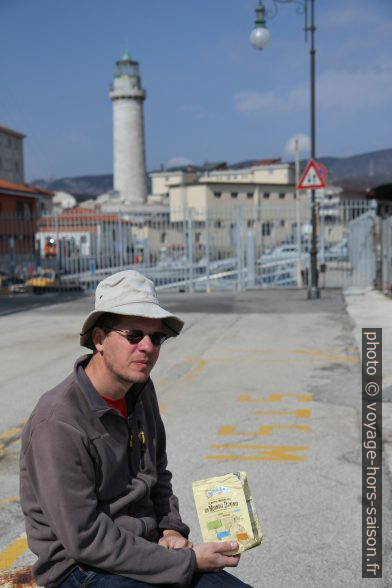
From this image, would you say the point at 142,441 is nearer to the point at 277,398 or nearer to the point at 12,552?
the point at 12,552

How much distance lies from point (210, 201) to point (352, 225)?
52.5 meters

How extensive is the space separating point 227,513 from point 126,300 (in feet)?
2.77

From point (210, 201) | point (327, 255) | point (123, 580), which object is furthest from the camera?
point (210, 201)

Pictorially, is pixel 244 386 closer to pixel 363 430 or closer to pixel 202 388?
pixel 202 388

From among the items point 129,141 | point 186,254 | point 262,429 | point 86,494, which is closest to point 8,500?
point 262,429

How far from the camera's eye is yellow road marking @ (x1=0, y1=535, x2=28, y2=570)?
410cm

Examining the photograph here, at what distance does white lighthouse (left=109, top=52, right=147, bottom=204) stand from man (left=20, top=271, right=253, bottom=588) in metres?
90.1

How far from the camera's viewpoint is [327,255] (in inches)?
1261

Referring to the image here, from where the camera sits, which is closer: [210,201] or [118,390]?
[118,390]

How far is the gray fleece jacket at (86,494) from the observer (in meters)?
2.40

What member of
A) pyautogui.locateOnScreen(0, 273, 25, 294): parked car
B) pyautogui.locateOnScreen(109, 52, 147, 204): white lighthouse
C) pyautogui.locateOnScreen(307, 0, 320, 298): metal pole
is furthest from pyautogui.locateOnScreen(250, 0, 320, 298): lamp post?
pyautogui.locateOnScreen(109, 52, 147, 204): white lighthouse

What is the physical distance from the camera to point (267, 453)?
6129 millimetres

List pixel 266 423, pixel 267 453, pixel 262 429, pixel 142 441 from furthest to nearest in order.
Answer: pixel 266 423, pixel 262 429, pixel 267 453, pixel 142 441

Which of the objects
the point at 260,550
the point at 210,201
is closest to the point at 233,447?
the point at 260,550
